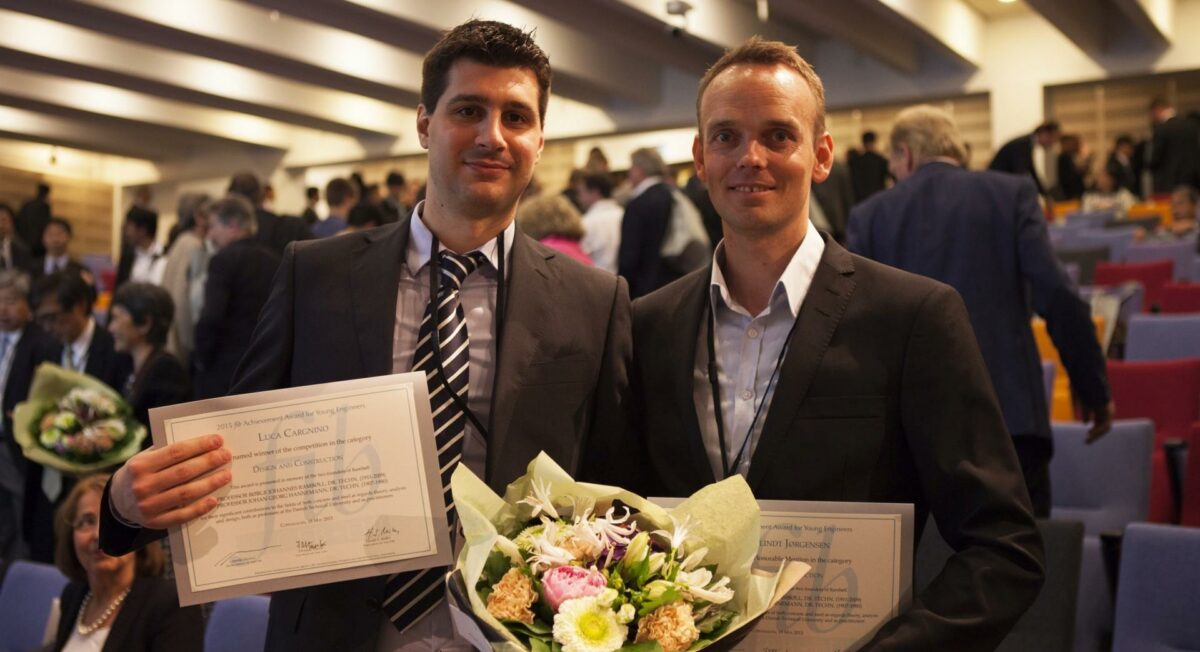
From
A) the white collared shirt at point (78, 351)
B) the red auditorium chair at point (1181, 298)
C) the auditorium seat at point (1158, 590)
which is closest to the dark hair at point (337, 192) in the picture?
→ the white collared shirt at point (78, 351)

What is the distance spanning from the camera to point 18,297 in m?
6.11

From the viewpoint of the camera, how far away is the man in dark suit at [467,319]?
1816mm

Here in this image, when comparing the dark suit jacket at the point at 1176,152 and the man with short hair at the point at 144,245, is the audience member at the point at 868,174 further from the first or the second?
the man with short hair at the point at 144,245

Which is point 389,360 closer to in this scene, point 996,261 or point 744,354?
point 744,354

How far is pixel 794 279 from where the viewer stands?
1.88 metres

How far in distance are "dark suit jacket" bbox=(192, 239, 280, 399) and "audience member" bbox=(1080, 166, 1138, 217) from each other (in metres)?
10.2

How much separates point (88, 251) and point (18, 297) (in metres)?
21.2

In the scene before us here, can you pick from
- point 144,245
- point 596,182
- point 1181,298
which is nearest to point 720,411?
point 596,182

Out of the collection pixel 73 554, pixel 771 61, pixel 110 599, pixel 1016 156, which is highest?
pixel 1016 156

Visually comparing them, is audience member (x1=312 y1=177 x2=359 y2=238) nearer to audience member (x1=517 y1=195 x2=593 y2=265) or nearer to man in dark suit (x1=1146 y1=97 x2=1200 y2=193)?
audience member (x1=517 y1=195 x2=593 y2=265)

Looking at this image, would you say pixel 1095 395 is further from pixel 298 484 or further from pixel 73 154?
pixel 73 154

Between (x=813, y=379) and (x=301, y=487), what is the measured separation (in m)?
0.75

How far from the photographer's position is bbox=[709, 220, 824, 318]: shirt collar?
1873mm
